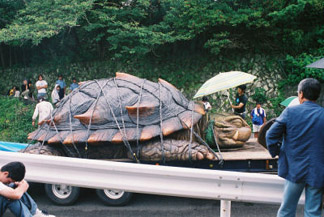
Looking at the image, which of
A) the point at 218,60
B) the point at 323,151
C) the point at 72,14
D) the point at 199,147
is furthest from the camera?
the point at 218,60

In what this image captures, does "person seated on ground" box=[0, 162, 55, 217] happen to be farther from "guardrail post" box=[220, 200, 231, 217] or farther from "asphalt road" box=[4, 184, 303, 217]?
"guardrail post" box=[220, 200, 231, 217]

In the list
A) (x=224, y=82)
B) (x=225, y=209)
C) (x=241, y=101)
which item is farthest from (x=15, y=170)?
(x=241, y=101)

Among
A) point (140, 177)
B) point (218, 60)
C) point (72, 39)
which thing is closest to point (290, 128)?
point (140, 177)

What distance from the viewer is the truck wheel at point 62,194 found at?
4.37 m

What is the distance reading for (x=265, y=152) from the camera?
507 cm

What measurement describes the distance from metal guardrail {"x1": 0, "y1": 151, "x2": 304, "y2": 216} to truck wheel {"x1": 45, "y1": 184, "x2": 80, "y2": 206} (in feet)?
4.59

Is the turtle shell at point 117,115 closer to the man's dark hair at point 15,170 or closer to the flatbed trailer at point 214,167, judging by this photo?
the flatbed trailer at point 214,167

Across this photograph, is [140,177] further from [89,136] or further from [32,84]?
[32,84]

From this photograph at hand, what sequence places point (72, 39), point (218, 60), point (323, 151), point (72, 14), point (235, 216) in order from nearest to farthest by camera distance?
point (323, 151) → point (235, 216) → point (72, 14) → point (218, 60) → point (72, 39)

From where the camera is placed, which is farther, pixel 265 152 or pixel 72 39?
pixel 72 39

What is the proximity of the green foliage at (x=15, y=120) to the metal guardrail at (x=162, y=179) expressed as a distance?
8260mm

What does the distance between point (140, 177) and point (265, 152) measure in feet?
9.54

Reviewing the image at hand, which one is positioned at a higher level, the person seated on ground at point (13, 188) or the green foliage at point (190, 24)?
the green foliage at point (190, 24)

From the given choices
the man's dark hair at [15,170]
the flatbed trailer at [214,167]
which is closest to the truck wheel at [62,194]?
the flatbed trailer at [214,167]
